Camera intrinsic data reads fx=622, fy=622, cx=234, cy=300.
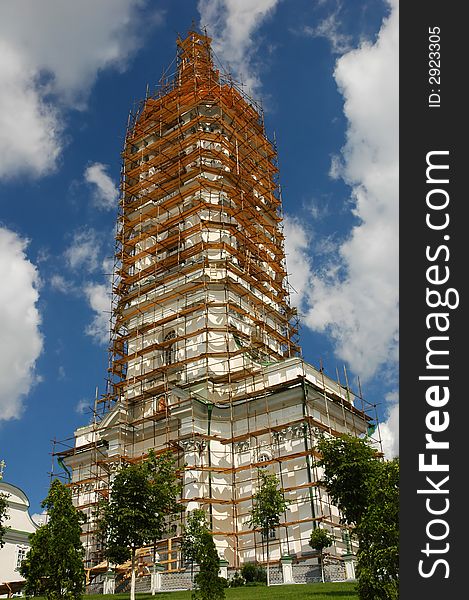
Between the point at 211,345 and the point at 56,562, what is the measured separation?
72.4 ft

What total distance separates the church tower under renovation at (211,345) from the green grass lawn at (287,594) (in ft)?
19.1

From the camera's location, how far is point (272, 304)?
49000 mm

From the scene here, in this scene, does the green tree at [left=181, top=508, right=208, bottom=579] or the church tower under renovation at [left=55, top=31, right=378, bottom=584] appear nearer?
the green tree at [left=181, top=508, right=208, bottom=579]

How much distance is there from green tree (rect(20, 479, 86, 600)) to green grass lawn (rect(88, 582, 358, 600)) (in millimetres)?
5468

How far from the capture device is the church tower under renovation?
3656 centimetres

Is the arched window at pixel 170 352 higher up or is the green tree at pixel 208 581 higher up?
the arched window at pixel 170 352

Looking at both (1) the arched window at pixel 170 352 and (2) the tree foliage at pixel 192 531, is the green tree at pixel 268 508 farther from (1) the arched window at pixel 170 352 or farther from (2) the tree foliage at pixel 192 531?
(1) the arched window at pixel 170 352

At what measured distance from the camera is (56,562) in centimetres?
2205

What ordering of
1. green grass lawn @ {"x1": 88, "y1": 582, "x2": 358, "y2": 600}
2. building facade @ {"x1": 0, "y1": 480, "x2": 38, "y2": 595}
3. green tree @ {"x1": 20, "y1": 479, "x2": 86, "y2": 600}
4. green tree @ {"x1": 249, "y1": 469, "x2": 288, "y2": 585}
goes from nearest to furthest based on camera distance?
1. green grass lawn @ {"x1": 88, "y1": 582, "x2": 358, "y2": 600}
2. green tree @ {"x1": 20, "y1": 479, "x2": 86, "y2": 600}
3. green tree @ {"x1": 249, "y1": 469, "x2": 288, "y2": 585}
4. building facade @ {"x1": 0, "y1": 480, "x2": 38, "y2": 595}

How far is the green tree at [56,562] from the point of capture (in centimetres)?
2178

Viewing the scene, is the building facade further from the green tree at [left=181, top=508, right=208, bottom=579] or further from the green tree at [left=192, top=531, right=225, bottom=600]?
the green tree at [left=192, top=531, right=225, bottom=600]

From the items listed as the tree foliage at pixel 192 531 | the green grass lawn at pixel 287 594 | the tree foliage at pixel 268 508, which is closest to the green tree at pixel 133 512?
the green grass lawn at pixel 287 594

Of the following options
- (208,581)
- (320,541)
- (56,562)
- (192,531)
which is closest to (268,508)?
(320,541)

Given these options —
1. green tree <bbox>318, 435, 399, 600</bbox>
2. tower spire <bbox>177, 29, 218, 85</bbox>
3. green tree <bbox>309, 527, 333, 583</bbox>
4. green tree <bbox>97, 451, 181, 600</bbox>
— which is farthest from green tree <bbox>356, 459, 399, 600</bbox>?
tower spire <bbox>177, 29, 218, 85</bbox>
